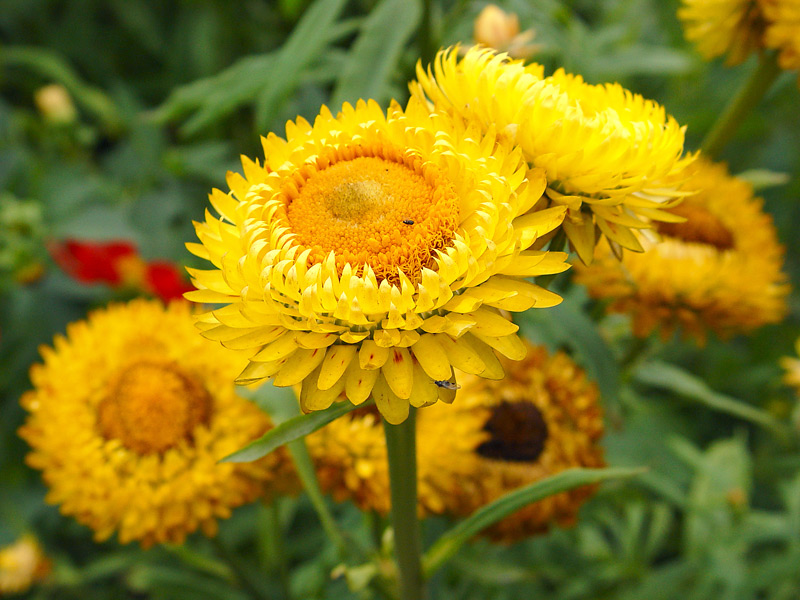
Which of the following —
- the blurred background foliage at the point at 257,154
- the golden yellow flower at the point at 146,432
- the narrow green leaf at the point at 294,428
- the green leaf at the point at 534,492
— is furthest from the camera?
the blurred background foliage at the point at 257,154

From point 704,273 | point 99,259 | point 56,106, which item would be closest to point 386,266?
point 704,273

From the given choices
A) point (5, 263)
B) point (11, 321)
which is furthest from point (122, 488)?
point (11, 321)

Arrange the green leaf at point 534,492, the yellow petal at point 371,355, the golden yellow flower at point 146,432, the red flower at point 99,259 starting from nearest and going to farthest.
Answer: the yellow petal at point 371,355 < the green leaf at point 534,492 < the golden yellow flower at point 146,432 < the red flower at point 99,259

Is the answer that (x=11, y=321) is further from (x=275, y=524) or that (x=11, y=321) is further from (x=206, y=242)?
(x=206, y=242)

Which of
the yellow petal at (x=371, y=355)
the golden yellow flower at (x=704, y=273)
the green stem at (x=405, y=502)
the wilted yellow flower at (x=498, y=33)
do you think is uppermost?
the wilted yellow flower at (x=498, y=33)

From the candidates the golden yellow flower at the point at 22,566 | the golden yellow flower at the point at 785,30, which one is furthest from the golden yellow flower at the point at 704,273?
the golden yellow flower at the point at 22,566

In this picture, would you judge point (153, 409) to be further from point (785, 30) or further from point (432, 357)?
point (785, 30)

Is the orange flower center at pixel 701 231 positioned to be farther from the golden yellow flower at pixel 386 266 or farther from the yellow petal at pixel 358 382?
the yellow petal at pixel 358 382
